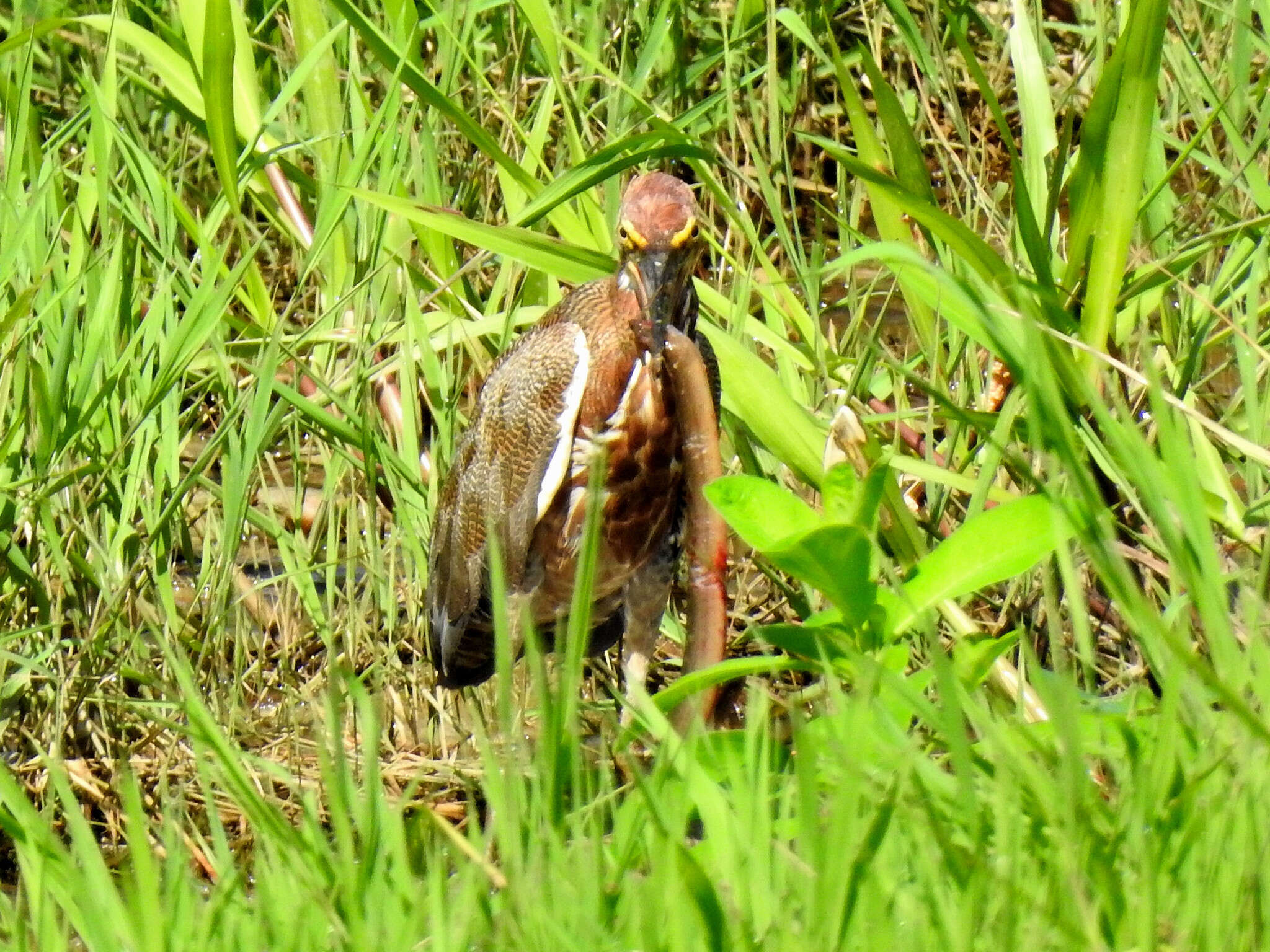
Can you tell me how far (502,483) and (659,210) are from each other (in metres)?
0.87

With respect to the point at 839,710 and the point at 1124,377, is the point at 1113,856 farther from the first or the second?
the point at 1124,377

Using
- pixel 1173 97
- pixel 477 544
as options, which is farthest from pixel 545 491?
pixel 1173 97

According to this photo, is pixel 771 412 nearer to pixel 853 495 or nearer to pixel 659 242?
pixel 659 242

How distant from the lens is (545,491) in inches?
150

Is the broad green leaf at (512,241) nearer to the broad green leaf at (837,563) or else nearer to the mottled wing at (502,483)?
the mottled wing at (502,483)

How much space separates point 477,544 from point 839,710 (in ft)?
6.67

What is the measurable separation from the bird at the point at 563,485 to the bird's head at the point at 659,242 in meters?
0.16

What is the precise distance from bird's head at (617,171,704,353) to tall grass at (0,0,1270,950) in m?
0.09

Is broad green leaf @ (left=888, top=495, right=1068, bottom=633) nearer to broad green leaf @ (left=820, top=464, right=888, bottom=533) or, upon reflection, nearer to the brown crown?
broad green leaf @ (left=820, top=464, right=888, bottom=533)

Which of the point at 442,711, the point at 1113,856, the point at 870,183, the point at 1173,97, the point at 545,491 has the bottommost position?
the point at 442,711

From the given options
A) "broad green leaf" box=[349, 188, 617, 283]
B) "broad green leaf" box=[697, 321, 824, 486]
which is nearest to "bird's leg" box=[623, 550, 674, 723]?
"broad green leaf" box=[349, 188, 617, 283]

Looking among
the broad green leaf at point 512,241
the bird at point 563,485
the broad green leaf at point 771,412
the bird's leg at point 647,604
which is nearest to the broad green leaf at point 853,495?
the broad green leaf at point 771,412

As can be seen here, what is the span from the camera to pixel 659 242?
330 cm

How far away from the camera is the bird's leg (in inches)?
154
